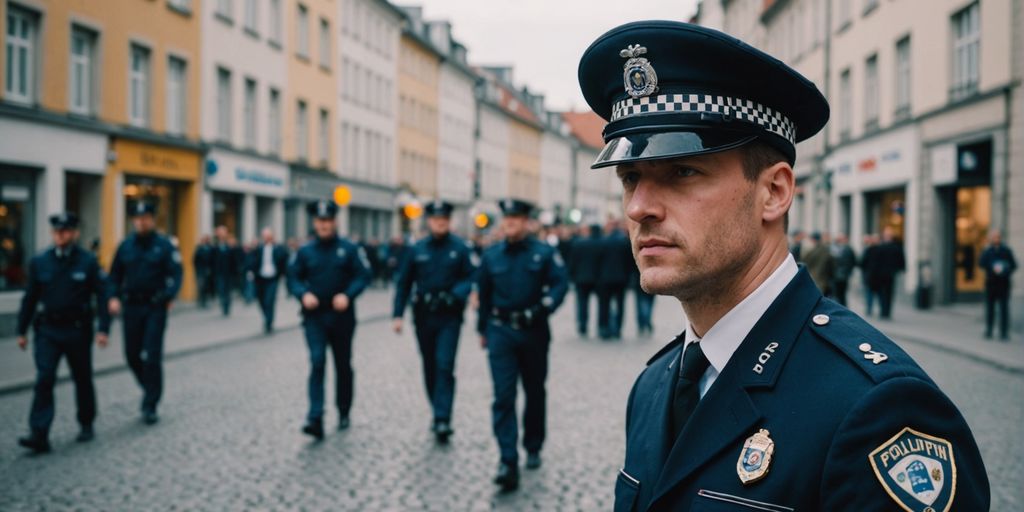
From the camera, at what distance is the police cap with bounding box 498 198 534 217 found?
8.12 metres

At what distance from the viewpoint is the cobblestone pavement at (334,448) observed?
626cm

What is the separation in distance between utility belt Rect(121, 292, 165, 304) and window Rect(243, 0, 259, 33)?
2277cm

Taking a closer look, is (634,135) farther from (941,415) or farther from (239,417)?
(239,417)

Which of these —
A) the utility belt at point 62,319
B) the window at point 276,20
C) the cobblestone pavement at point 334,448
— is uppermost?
the window at point 276,20

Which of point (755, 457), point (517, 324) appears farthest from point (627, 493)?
point (517, 324)

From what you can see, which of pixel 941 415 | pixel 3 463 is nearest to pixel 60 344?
pixel 3 463

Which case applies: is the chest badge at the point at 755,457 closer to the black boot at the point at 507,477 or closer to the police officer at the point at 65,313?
the black boot at the point at 507,477

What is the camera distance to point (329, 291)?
29.9 feet

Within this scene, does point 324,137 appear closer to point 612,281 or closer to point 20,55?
point 20,55

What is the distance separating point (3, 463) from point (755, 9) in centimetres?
4198

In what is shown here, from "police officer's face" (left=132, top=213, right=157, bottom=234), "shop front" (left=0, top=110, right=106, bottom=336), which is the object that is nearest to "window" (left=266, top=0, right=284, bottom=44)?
"shop front" (left=0, top=110, right=106, bottom=336)

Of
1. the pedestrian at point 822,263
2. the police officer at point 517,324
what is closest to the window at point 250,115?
the pedestrian at point 822,263

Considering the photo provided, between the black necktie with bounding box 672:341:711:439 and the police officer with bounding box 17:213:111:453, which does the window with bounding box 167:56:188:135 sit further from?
the black necktie with bounding box 672:341:711:439

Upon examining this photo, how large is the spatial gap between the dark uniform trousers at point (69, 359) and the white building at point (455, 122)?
161 ft
